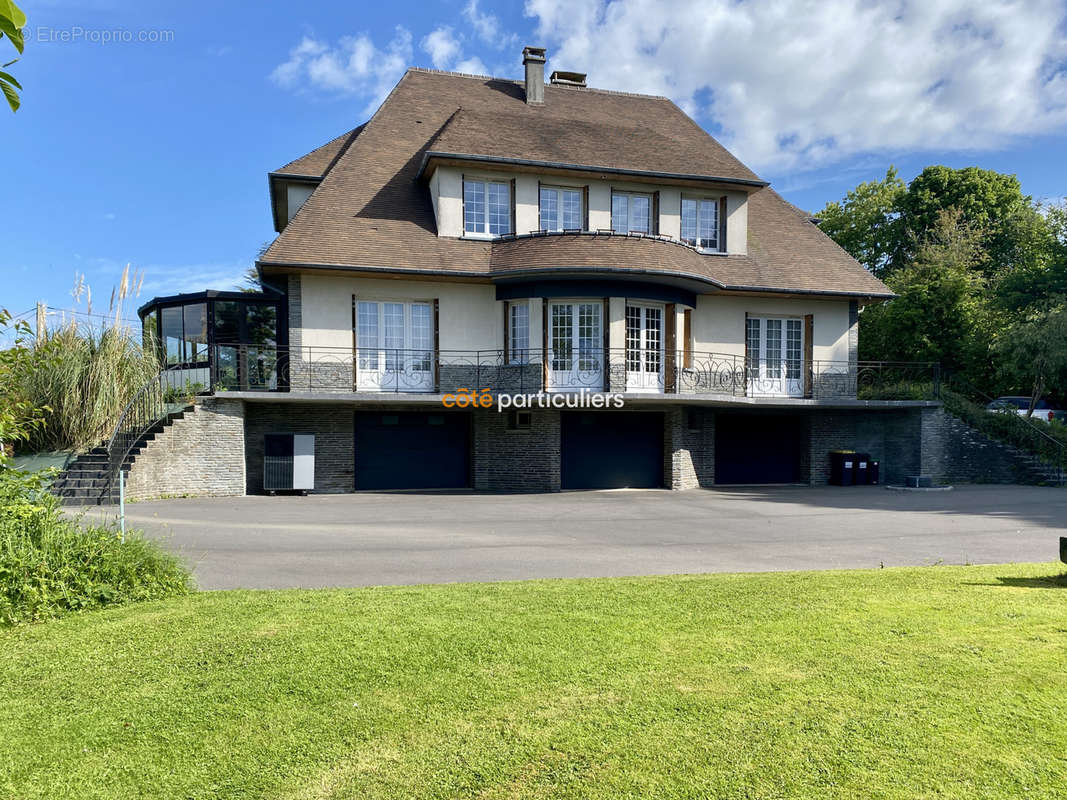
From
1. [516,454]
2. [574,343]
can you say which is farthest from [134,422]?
[574,343]

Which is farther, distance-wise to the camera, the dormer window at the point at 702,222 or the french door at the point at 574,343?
the dormer window at the point at 702,222

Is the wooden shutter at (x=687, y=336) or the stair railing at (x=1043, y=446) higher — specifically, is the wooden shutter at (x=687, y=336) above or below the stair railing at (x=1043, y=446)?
above

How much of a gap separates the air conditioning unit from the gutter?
8462 millimetres

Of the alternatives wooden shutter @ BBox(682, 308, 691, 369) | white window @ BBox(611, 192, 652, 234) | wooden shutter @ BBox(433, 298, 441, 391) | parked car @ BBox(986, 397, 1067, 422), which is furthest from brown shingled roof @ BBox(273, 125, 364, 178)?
parked car @ BBox(986, 397, 1067, 422)

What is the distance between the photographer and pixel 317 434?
1888 cm

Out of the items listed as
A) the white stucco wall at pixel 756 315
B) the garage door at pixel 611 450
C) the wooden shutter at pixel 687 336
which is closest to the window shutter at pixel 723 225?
the white stucco wall at pixel 756 315

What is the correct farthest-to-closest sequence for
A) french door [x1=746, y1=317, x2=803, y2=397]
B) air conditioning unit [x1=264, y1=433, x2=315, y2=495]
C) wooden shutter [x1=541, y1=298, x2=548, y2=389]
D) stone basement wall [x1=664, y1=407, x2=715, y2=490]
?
french door [x1=746, y1=317, x2=803, y2=397] → stone basement wall [x1=664, y1=407, x2=715, y2=490] → wooden shutter [x1=541, y1=298, x2=548, y2=389] → air conditioning unit [x1=264, y1=433, x2=315, y2=495]

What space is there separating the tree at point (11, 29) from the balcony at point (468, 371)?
16.7 metres

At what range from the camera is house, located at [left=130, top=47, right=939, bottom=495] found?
1862 centimetres

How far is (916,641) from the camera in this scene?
5473mm

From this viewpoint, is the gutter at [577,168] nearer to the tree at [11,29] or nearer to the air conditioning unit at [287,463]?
the air conditioning unit at [287,463]

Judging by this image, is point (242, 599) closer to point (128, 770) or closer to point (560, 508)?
point (128, 770)

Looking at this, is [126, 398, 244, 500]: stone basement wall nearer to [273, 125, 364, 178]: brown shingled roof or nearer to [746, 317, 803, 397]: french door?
[273, 125, 364, 178]: brown shingled roof

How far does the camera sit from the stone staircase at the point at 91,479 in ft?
47.8
